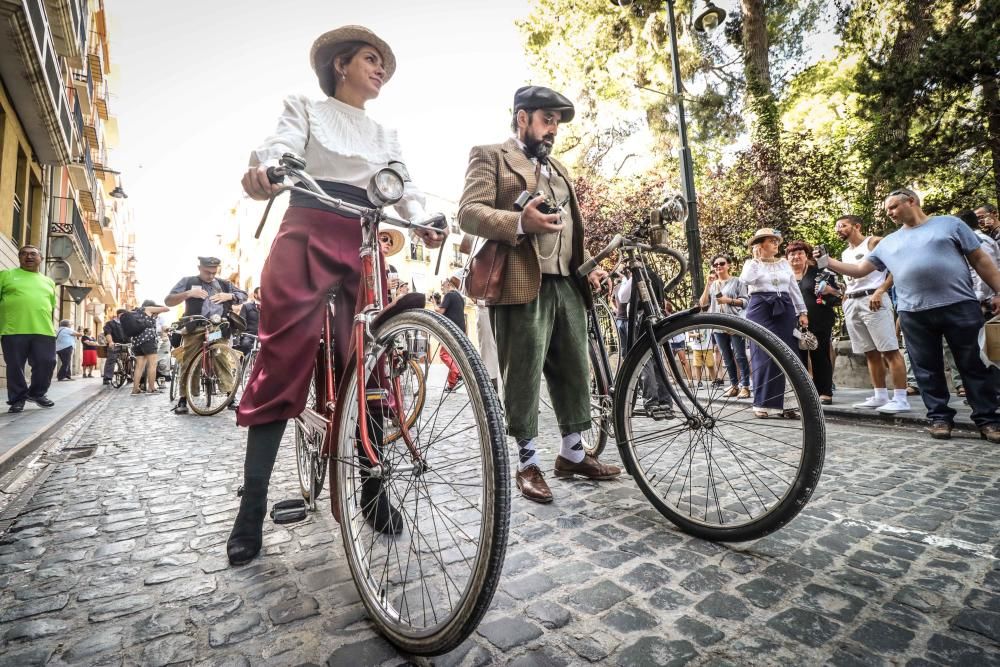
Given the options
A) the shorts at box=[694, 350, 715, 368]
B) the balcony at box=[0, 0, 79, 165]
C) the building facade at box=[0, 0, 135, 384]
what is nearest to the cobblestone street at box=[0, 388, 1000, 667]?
the shorts at box=[694, 350, 715, 368]

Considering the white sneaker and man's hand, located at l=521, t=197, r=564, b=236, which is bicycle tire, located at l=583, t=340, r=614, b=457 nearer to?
man's hand, located at l=521, t=197, r=564, b=236

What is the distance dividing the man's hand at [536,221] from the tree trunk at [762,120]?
9.47 m

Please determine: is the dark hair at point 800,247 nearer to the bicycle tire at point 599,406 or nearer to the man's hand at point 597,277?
the man's hand at point 597,277

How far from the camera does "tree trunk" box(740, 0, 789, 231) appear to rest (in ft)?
33.5

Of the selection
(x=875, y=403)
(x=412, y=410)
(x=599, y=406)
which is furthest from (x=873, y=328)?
(x=412, y=410)

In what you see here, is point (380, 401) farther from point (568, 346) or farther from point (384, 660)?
point (568, 346)

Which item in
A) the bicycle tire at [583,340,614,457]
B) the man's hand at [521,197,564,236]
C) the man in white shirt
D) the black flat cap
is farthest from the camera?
the man in white shirt

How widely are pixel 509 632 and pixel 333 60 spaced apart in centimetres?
246

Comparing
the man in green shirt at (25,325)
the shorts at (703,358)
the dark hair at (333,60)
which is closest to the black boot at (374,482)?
the shorts at (703,358)

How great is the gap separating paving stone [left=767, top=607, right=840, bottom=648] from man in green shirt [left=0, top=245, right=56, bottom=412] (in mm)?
8674

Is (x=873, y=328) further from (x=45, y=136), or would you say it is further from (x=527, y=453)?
(x=45, y=136)

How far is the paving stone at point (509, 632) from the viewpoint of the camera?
4.60 feet

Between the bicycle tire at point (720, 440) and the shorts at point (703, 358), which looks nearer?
the bicycle tire at point (720, 440)

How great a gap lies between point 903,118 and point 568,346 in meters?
10.5
